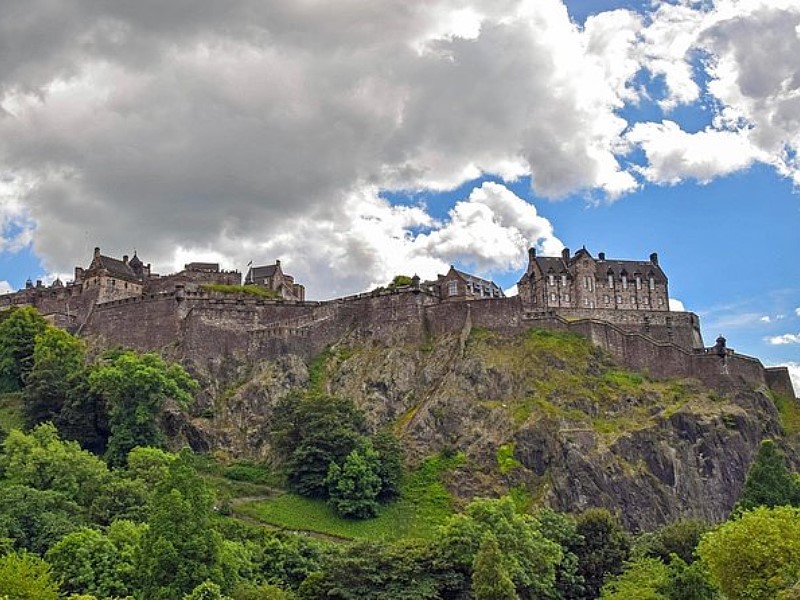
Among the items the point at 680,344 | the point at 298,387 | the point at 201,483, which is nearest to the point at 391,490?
the point at 298,387

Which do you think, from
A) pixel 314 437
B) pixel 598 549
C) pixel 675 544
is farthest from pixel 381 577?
pixel 314 437

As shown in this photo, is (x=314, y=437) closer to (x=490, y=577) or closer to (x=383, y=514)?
(x=383, y=514)

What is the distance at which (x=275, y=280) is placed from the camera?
388 feet

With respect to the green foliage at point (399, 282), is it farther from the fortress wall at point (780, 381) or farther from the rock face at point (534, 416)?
the fortress wall at point (780, 381)

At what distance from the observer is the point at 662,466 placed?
86375mm

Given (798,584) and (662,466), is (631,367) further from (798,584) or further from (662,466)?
(798,584)

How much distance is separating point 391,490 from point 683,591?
33.9 meters

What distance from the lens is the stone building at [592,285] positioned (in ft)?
372

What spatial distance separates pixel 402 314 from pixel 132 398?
92.7ft

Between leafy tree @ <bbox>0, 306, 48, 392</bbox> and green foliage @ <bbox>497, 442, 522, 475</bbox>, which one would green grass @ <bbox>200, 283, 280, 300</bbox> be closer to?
leafy tree @ <bbox>0, 306, 48, 392</bbox>

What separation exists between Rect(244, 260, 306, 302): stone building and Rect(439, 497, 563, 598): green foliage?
57731 mm

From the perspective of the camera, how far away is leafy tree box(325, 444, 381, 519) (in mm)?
79625

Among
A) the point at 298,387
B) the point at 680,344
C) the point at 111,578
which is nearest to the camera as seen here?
the point at 111,578

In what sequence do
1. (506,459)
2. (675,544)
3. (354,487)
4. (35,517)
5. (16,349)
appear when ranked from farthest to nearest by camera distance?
(16,349) < (506,459) < (354,487) < (675,544) < (35,517)
